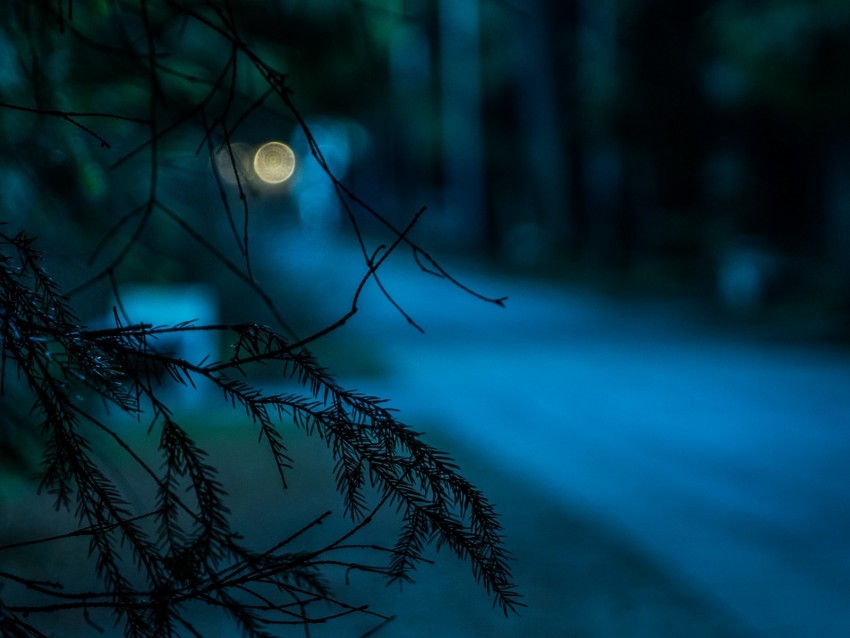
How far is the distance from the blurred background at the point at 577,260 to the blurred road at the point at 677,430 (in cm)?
4

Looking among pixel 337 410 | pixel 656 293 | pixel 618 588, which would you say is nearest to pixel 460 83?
pixel 656 293

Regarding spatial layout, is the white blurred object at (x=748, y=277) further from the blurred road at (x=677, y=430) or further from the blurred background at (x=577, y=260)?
the blurred road at (x=677, y=430)

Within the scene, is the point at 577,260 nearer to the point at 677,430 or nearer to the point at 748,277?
the point at 748,277

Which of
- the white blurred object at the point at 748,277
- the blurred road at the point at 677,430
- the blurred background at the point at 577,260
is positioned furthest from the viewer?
the white blurred object at the point at 748,277

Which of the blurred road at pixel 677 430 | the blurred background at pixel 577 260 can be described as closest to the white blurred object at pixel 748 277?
the blurred background at pixel 577 260

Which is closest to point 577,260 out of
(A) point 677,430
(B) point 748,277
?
(B) point 748,277

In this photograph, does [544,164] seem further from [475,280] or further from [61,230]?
[61,230]

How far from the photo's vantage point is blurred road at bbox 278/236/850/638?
6152 mm

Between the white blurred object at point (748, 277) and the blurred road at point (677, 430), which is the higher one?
the white blurred object at point (748, 277)

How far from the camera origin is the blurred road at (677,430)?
20.2ft

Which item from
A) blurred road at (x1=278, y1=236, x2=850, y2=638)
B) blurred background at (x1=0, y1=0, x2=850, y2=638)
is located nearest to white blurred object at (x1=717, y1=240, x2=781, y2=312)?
blurred background at (x1=0, y1=0, x2=850, y2=638)

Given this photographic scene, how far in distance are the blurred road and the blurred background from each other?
4cm

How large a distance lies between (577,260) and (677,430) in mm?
22233

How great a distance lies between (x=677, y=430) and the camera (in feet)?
33.8
